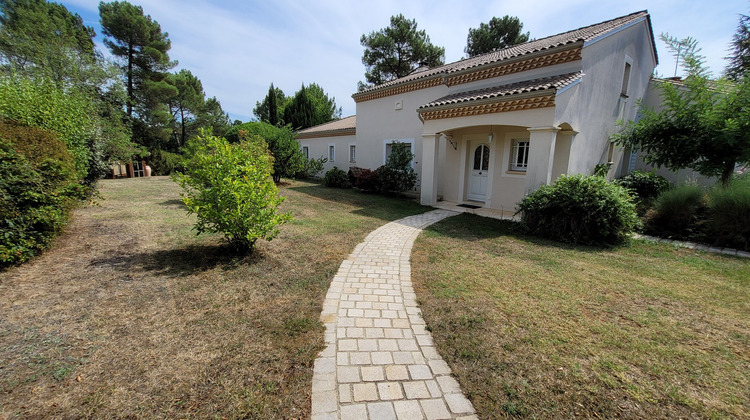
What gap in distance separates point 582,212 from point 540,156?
1894mm

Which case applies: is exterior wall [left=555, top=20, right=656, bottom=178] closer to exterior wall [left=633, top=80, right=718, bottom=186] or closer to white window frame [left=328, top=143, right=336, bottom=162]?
exterior wall [left=633, top=80, right=718, bottom=186]

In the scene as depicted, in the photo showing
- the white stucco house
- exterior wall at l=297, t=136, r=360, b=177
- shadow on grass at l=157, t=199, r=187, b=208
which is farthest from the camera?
exterior wall at l=297, t=136, r=360, b=177

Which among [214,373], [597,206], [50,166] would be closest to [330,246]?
[214,373]

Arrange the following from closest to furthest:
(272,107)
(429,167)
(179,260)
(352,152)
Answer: (179,260)
(429,167)
(352,152)
(272,107)

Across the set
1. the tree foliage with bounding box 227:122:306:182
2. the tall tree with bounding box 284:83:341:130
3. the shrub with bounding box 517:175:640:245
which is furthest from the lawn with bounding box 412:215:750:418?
the tall tree with bounding box 284:83:341:130

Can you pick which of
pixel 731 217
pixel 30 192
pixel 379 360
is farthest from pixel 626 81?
pixel 30 192

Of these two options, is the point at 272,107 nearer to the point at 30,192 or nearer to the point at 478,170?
the point at 478,170

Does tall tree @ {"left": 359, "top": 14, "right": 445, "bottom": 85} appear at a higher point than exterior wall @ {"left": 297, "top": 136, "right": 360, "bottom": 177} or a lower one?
higher

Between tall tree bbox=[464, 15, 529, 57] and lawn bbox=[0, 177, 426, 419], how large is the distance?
27353 millimetres

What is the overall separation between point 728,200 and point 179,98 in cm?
3353

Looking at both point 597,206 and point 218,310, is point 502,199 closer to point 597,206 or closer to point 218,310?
point 597,206

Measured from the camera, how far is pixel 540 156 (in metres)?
7.46

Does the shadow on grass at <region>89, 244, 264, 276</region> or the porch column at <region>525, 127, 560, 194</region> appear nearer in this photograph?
the shadow on grass at <region>89, 244, 264, 276</region>

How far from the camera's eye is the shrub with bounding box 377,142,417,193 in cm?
1177
